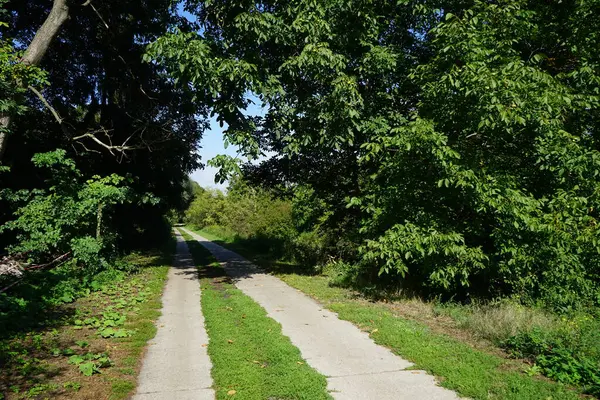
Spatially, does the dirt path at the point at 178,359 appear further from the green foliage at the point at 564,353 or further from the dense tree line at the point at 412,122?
the green foliage at the point at 564,353

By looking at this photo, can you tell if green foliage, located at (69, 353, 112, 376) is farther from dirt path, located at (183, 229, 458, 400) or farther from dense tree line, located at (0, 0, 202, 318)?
dirt path, located at (183, 229, 458, 400)

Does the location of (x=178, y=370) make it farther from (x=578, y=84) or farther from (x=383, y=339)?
(x=578, y=84)

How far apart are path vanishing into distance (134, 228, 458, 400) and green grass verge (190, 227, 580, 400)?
0.18m

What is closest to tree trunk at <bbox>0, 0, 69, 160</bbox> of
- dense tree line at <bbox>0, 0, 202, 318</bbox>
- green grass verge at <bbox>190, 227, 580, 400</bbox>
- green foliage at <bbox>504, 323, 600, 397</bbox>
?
dense tree line at <bbox>0, 0, 202, 318</bbox>

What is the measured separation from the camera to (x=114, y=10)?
13.6 metres

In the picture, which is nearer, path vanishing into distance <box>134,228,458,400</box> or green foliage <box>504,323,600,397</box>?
path vanishing into distance <box>134,228,458,400</box>

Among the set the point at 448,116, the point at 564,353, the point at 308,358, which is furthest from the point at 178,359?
the point at 448,116

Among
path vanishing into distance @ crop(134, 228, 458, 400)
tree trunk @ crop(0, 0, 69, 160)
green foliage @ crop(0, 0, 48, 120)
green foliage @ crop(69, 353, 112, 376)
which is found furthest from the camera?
tree trunk @ crop(0, 0, 69, 160)

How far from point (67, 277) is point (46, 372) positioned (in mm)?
4990

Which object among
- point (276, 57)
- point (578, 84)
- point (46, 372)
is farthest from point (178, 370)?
point (578, 84)

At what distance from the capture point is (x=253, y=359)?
5043 millimetres

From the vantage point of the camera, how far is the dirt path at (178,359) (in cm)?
414

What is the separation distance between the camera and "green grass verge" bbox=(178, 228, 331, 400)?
4.12 meters

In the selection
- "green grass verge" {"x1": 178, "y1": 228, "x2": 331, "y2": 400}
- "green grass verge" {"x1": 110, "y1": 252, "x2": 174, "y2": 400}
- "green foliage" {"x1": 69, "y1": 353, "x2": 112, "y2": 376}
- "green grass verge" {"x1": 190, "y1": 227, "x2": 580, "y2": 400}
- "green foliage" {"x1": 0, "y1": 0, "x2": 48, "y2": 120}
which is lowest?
"green grass verge" {"x1": 110, "y1": 252, "x2": 174, "y2": 400}
